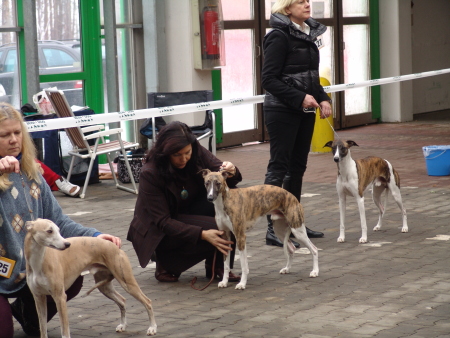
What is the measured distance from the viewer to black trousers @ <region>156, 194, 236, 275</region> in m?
5.70

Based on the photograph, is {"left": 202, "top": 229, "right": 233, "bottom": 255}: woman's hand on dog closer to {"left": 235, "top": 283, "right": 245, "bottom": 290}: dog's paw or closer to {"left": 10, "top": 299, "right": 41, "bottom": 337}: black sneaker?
{"left": 235, "top": 283, "right": 245, "bottom": 290}: dog's paw

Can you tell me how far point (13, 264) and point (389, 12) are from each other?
1413 centimetres

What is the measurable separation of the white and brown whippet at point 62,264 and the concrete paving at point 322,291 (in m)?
0.47

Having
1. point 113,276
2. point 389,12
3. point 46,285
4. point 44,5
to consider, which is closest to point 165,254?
point 113,276

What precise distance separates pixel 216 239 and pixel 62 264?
1.51 m

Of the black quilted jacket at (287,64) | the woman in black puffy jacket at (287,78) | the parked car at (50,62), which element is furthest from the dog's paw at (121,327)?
the parked car at (50,62)

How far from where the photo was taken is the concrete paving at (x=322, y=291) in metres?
4.70

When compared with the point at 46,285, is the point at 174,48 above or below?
above

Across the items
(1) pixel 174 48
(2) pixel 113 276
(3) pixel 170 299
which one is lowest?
(3) pixel 170 299

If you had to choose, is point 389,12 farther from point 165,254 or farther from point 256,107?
point 165,254

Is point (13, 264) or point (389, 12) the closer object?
point (13, 264)

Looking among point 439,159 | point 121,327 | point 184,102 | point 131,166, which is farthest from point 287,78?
point 184,102

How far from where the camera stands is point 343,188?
7.04 m

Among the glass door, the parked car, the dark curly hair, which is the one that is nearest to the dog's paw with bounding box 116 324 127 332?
the dark curly hair
